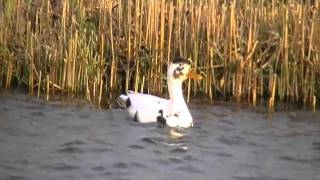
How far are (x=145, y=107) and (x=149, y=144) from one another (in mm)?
1129

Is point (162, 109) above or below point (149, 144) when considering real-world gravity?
above

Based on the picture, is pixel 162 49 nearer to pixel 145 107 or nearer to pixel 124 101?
pixel 124 101

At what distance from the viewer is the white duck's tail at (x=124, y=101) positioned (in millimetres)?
11094

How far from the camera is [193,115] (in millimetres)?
11492

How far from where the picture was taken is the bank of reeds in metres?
12.0

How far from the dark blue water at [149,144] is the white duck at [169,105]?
0.44 ft

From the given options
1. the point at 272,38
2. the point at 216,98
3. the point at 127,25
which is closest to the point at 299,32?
the point at 272,38

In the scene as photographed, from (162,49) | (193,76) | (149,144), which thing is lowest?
(149,144)

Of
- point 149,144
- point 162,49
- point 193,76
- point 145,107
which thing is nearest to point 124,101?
point 145,107

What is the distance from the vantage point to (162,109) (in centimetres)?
1097

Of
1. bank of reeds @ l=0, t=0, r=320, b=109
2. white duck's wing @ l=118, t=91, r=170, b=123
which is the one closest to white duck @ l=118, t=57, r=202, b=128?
white duck's wing @ l=118, t=91, r=170, b=123

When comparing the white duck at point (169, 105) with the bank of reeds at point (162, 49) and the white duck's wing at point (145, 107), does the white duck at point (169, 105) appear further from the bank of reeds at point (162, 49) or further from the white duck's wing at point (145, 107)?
the bank of reeds at point (162, 49)

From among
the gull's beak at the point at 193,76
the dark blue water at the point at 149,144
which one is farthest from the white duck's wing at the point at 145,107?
the gull's beak at the point at 193,76

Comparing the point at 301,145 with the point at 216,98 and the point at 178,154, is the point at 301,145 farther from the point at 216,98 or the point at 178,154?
the point at 216,98
